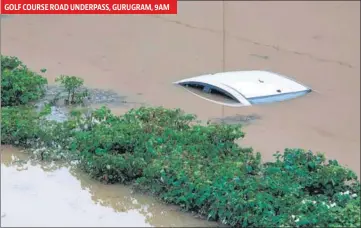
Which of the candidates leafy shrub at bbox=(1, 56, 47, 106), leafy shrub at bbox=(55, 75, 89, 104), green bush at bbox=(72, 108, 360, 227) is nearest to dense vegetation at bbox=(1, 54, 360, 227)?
green bush at bbox=(72, 108, 360, 227)

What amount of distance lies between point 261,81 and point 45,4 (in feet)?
7.76

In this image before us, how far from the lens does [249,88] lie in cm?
604

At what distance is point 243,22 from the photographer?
8.62 meters

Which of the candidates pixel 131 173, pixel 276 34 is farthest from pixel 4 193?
pixel 276 34

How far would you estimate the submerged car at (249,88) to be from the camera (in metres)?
6.00

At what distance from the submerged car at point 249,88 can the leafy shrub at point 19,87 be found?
5.40 feet

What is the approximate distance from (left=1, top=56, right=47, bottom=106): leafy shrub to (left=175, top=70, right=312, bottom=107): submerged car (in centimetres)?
165

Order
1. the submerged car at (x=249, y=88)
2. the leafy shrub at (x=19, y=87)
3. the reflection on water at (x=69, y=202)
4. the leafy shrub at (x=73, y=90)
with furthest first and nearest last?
the leafy shrub at (x=73, y=90) < the leafy shrub at (x=19, y=87) < the submerged car at (x=249, y=88) < the reflection on water at (x=69, y=202)

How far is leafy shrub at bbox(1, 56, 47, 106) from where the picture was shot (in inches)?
251

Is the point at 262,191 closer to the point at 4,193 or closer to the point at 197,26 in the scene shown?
the point at 4,193

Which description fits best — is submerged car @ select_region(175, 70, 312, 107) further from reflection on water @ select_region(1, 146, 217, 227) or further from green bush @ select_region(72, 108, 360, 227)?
reflection on water @ select_region(1, 146, 217, 227)

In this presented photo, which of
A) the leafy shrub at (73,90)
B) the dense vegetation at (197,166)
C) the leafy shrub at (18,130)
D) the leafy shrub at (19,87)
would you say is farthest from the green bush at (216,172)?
the leafy shrub at (19,87)

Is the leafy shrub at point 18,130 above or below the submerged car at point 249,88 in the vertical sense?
below

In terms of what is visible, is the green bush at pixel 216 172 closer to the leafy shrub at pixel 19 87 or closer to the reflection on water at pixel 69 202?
the reflection on water at pixel 69 202
